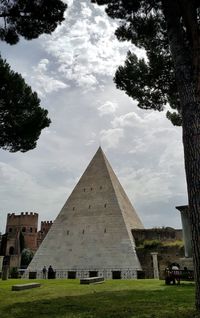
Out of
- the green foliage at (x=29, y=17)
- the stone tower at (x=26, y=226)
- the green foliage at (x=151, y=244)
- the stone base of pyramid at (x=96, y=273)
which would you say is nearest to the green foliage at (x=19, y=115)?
the green foliage at (x=29, y=17)

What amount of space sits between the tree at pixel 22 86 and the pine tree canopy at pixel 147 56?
1566 mm

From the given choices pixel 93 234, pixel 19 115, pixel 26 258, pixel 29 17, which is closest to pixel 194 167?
pixel 29 17

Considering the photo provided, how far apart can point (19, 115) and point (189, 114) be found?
25.6 feet

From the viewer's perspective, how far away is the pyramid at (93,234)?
20.0 metres

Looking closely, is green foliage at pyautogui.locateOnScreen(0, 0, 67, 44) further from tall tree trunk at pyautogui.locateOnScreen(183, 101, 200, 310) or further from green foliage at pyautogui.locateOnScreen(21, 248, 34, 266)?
green foliage at pyautogui.locateOnScreen(21, 248, 34, 266)

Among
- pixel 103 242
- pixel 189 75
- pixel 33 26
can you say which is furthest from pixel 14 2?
pixel 103 242

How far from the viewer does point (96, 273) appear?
714 inches

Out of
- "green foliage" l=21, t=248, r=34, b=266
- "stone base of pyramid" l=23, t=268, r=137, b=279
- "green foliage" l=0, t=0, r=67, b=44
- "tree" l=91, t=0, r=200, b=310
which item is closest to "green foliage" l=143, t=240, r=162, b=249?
"stone base of pyramid" l=23, t=268, r=137, b=279

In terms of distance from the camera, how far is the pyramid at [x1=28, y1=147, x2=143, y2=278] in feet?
65.5

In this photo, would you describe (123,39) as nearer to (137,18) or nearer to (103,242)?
(137,18)

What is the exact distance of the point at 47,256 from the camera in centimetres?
2159

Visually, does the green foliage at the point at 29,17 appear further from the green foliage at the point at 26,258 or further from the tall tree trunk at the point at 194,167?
the green foliage at the point at 26,258

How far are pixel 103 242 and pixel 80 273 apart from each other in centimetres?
276

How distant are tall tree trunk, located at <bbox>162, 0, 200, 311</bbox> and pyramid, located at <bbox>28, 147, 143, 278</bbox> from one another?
15.3 m
